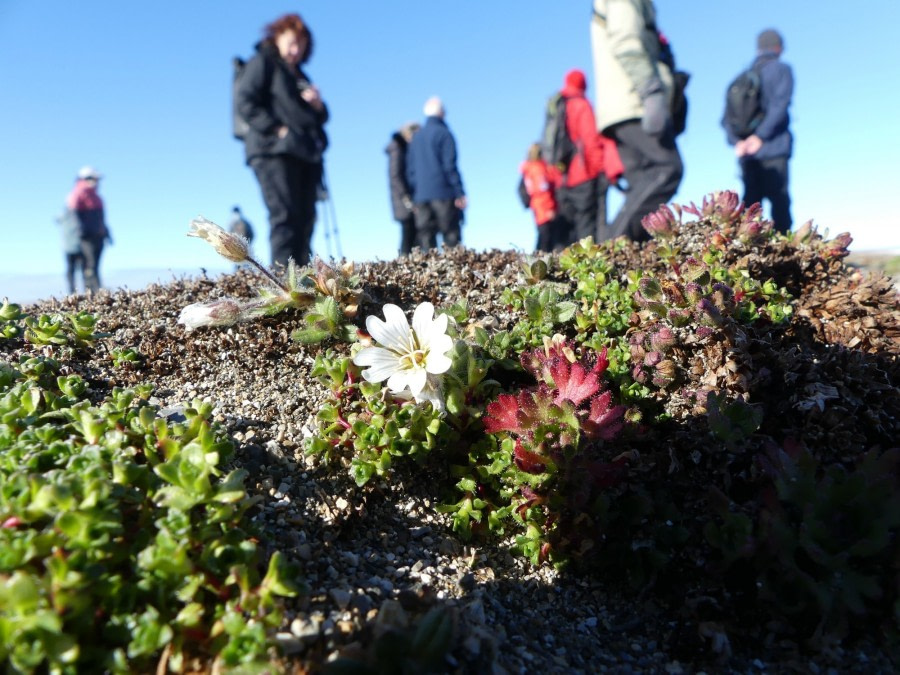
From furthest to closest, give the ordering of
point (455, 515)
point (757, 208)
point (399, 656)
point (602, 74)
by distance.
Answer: point (602, 74)
point (757, 208)
point (455, 515)
point (399, 656)

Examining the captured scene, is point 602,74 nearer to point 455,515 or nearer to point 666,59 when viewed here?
point 666,59

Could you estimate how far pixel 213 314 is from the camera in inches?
111

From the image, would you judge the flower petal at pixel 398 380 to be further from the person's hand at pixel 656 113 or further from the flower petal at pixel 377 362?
the person's hand at pixel 656 113

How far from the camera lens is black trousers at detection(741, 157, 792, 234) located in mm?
7867

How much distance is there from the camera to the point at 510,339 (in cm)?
270

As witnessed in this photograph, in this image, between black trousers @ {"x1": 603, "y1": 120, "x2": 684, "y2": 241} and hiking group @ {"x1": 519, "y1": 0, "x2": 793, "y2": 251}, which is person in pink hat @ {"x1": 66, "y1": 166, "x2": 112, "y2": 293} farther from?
black trousers @ {"x1": 603, "y1": 120, "x2": 684, "y2": 241}

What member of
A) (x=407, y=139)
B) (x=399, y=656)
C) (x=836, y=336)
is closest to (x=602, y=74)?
(x=836, y=336)

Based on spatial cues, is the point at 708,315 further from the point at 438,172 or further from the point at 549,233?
the point at 549,233

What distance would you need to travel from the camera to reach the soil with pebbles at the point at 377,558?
171 centimetres

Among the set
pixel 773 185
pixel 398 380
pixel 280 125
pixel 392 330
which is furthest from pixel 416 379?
pixel 773 185

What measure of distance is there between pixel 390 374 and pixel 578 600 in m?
0.98

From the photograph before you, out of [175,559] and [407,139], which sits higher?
[407,139]

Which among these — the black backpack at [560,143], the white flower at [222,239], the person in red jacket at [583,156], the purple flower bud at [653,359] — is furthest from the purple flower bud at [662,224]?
the black backpack at [560,143]

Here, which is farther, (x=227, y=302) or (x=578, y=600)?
(x=227, y=302)
